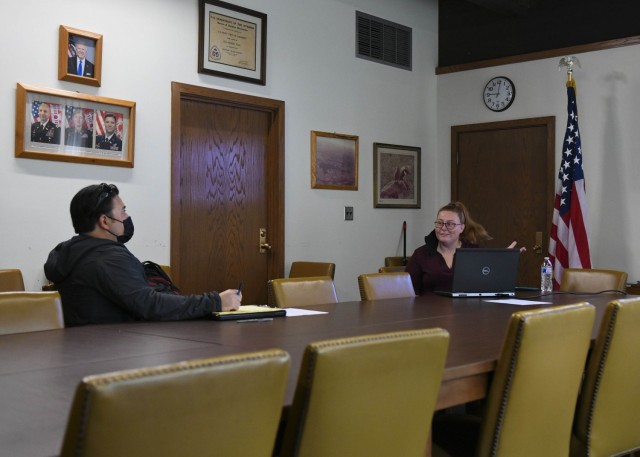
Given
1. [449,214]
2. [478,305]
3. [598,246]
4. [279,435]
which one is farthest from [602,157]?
[279,435]

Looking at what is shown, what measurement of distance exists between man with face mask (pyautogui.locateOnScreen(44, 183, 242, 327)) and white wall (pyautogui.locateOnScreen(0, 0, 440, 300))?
1.53 metres

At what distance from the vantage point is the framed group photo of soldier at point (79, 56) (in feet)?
14.7

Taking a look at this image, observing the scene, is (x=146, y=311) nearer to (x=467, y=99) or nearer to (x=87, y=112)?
(x=87, y=112)

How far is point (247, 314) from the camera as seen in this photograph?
2.88 metres

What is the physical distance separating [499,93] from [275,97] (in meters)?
2.22

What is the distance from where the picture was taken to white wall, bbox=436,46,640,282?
596cm

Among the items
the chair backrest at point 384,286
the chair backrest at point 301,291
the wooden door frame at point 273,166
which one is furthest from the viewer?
the wooden door frame at point 273,166

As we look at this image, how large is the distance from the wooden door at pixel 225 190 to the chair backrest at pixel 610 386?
3.26 metres

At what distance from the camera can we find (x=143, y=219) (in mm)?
4922

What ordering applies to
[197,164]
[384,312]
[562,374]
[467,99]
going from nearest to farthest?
[562,374] < [384,312] < [197,164] < [467,99]

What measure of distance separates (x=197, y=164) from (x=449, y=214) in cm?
187

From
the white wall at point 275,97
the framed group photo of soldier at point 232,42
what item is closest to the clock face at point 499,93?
the white wall at point 275,97

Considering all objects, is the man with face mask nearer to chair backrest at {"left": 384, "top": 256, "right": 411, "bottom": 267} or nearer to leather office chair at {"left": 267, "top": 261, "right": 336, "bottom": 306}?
leather office chair at {"left": 267, "top": 261, "right": 336, "bottom": 306}

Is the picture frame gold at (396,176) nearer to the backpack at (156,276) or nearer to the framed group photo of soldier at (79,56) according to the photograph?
the framed group photo of soldier at (79,56)
